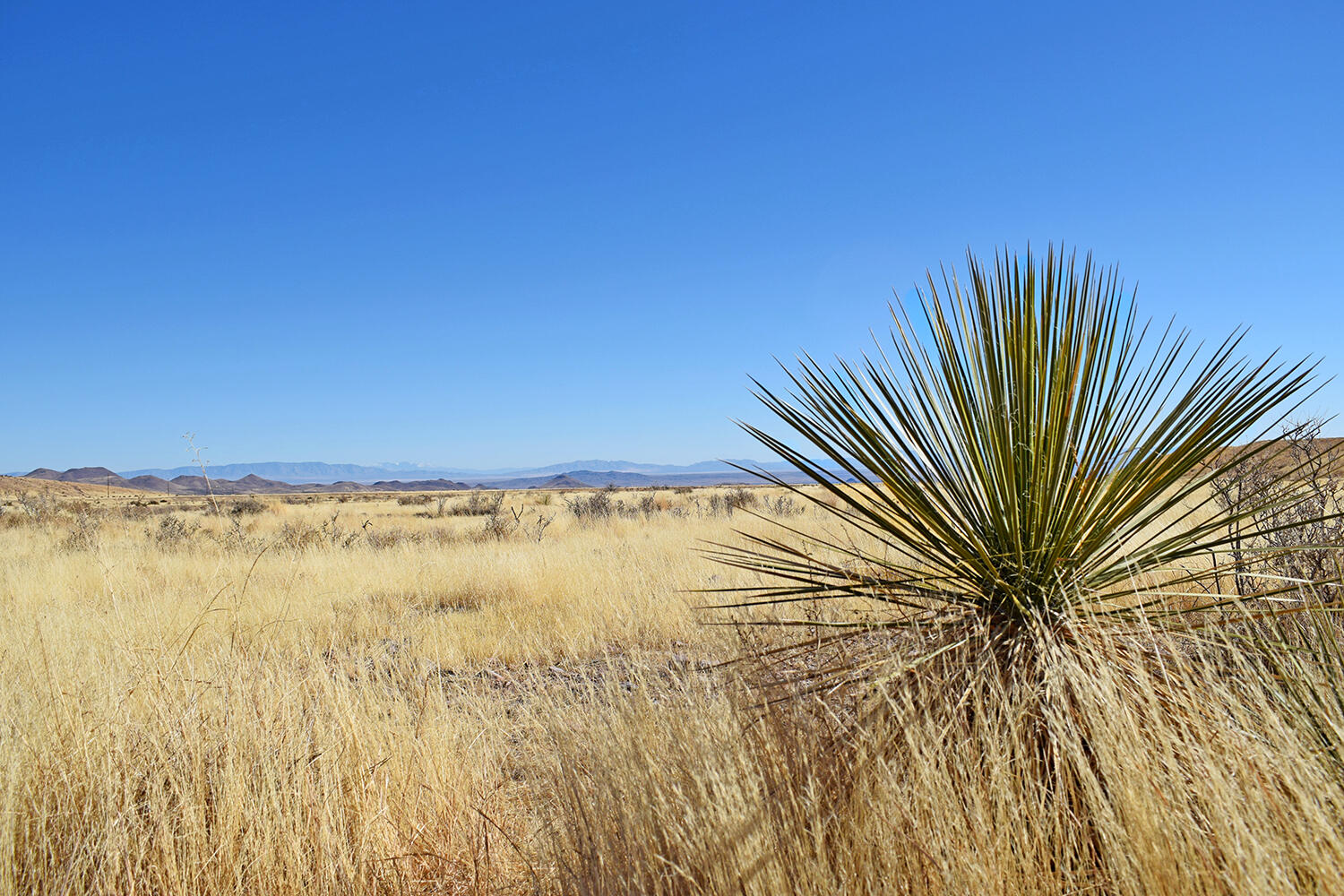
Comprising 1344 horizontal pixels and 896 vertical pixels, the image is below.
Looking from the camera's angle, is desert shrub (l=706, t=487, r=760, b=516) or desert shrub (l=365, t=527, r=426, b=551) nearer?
desert shrub (l=365, t=527, r=426, b=551)

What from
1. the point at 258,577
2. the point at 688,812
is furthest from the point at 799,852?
the point at 258,577

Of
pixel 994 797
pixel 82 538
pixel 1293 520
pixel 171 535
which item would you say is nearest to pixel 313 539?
pixel 171 535

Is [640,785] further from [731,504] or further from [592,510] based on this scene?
[731,504]

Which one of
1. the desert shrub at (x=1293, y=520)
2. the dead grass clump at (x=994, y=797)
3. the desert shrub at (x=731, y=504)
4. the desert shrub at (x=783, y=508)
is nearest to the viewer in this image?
the dead grass clump at (x=994, y=797)

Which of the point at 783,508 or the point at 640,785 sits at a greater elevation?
the point at 783,508

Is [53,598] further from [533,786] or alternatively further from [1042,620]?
[1042,620]

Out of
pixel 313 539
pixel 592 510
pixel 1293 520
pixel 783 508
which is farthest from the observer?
pixel 783 508

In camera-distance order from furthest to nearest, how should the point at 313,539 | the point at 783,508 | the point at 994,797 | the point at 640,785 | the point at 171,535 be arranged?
the point at 783,508
the point at 171,535
the point at 313,539
the point at 640,785
the point at 994,797

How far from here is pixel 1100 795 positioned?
4.98 feet

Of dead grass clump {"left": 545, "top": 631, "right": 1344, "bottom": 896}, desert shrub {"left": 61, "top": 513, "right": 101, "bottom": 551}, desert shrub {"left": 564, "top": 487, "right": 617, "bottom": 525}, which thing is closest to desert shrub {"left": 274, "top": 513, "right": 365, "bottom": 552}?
desert shrub {"left": 61, "top": 513, "right": 101, "bottom": 551}

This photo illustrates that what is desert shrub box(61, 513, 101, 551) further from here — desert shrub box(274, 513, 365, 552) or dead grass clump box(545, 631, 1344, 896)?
dead grass clump box(545, 631, 1344, 896)

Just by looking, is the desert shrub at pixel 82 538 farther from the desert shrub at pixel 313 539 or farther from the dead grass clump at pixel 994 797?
the dead grass clump at pixel 994 797

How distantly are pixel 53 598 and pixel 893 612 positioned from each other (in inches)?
295

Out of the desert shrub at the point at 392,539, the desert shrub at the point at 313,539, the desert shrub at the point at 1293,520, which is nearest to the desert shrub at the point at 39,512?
the desert shrub at the point at 313,539
